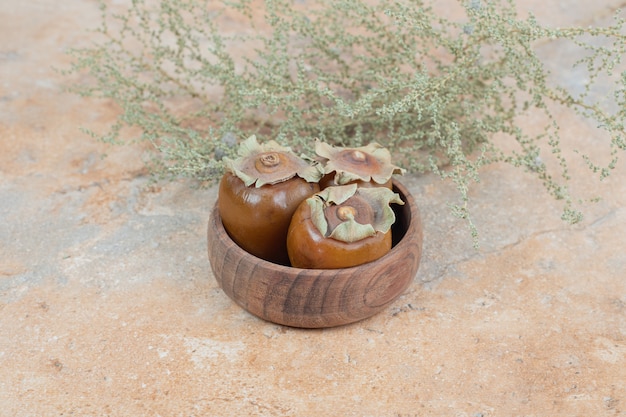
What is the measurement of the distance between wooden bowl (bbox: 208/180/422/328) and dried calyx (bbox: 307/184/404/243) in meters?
0.05

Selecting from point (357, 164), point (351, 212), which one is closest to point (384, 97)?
point (357, 164)

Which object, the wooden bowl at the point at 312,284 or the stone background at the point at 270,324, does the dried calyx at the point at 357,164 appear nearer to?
the wooden bowl at the point at 312,284

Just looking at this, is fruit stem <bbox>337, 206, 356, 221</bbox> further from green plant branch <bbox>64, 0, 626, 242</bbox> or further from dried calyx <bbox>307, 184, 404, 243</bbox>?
green plant branch <bbox>64, 0, 626, 242</bbox>

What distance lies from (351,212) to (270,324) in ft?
0.89

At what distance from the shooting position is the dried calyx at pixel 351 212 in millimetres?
1188

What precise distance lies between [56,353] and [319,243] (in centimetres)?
49

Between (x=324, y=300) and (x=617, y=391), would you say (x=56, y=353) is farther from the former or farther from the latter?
(x=617, y=391)

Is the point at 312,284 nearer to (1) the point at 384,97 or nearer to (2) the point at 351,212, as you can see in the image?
(2) the point at 351,212

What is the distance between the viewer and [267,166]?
1.29 meters

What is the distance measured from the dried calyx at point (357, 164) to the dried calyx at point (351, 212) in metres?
0.04

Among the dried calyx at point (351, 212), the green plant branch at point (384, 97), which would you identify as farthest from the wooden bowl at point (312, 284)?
the green plant branch at point (384, 97)

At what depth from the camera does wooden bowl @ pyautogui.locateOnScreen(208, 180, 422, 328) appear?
3.93 ft

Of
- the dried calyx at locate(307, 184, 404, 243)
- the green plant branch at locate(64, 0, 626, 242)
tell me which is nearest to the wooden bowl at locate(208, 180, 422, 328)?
the dried calyx at locate(307, 184, 404, 243)

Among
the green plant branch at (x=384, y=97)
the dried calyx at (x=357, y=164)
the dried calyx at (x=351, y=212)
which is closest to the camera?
the dried calyx at (x=351, y=212)
